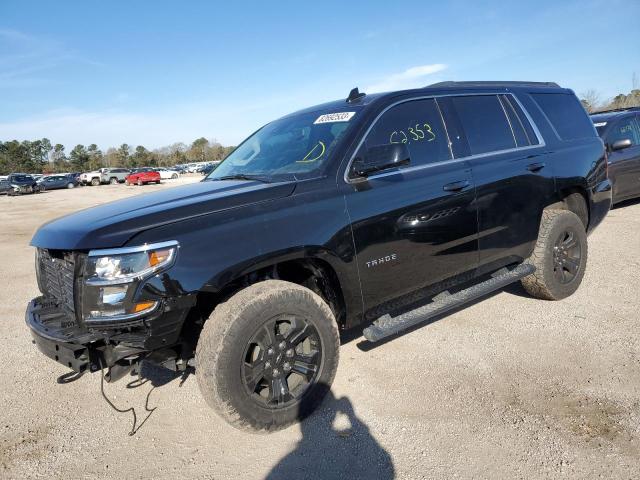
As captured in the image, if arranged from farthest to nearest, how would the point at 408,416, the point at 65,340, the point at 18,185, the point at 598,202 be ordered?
1. the point at 18,185
2. the point at 598,202
3. the point at 408,416
4. the point at 65,340

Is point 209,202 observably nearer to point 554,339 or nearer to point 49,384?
point 49,384

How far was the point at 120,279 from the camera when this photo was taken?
2.21 m

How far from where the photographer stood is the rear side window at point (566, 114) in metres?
4.33

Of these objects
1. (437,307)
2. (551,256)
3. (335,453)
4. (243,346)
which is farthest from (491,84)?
(335,453)

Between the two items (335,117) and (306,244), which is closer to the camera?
(306,244)

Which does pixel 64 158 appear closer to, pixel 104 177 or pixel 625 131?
pixel 104 177

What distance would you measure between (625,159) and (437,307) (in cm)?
665

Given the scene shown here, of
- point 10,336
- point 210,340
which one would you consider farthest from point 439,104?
point 10,336

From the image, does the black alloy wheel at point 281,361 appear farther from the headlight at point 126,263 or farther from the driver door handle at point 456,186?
the driver door handle at point 456,186

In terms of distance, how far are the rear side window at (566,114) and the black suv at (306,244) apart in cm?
19

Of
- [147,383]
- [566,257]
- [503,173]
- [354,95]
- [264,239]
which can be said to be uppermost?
[354,95]

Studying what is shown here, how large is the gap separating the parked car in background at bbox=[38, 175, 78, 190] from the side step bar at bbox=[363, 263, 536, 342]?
138 ft

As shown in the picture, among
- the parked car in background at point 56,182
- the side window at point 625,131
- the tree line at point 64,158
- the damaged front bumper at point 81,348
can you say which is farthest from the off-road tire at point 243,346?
the tree line at point 64,158

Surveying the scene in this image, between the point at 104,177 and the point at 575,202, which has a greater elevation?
the point at 104,177
